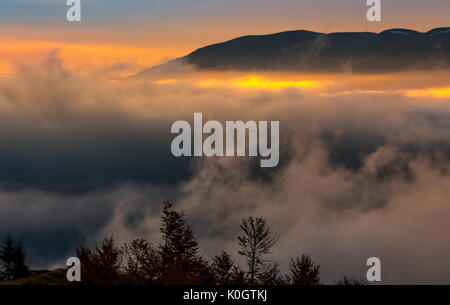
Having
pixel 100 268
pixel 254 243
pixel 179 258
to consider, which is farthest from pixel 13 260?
pixel 254 243

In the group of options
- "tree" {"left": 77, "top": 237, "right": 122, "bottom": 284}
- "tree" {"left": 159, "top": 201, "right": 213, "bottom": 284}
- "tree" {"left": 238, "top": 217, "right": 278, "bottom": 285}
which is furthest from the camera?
"tree" {"left": 159, "top": 201, "right": 213, "bottom": 284}

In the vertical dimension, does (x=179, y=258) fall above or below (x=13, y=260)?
above

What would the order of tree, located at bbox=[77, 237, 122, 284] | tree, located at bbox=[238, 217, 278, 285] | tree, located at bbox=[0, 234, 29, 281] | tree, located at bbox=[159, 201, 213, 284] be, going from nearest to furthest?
tree, located at bbox=[77, 237, 122, 284]
tree, located at bbox=[238, 217, 278, 285]
tree, located at bbox=[159, 201, 213, 284]
tree, located at bbox=[0, 234, 29, 281]

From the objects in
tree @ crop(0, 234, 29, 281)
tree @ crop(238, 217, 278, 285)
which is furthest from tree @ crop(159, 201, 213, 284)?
tree @ crop(0, 234, 29, 281)

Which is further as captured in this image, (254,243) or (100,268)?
(100,268)

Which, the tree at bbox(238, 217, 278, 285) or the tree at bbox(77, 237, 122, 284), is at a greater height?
the tree at bbox(238, 217, 278, 285)

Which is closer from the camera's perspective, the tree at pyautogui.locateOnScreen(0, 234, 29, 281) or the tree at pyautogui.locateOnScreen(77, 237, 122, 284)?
the tree at pyautogui.locateOnScreen(77, 237, 122, 284)

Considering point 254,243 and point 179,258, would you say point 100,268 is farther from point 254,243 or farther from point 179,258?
point 254,243

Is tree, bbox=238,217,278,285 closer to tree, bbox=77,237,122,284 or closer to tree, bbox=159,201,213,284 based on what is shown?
tree, bbox=159,201,213,284

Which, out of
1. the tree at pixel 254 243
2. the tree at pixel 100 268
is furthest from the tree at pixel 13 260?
the tree at pixel 254 243

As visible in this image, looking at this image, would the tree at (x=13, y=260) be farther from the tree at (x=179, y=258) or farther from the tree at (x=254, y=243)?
the tree at (x=254, y=243)

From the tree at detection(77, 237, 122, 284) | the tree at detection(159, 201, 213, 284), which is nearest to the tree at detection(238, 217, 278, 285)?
the tree at detection(159, 201, 213, 284)

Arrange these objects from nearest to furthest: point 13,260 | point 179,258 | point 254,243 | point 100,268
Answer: point 254,243
point 100,268
point 179,258
point 13,260

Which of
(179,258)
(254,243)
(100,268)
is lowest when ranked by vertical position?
(100,268)
